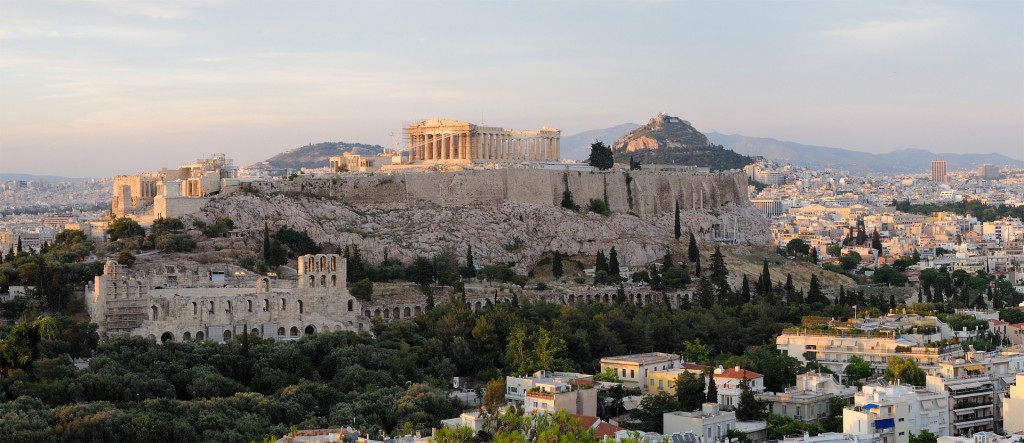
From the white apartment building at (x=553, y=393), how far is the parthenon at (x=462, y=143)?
35.0m

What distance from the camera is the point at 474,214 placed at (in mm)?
77688

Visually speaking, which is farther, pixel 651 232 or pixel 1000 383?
pixel 651 232

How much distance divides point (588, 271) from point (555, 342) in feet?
68.1

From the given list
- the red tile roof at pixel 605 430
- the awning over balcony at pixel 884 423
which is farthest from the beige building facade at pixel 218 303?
the awning over balcony at pixel 884 423

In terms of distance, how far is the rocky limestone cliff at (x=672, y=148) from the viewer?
154000mm

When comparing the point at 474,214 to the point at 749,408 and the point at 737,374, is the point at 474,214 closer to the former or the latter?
the point at 737,374

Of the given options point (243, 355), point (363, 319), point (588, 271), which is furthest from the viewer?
point (588, 271)

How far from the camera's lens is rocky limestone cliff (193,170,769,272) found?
71.1 m

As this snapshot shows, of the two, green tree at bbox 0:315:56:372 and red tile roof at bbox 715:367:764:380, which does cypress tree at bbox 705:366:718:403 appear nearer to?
red tile roof at bbox 715:367:764:380

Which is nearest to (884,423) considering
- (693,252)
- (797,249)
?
(693,252)

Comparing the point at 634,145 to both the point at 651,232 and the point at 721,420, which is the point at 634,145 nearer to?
the point at 651,232

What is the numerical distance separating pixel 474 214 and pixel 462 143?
28.9 feet

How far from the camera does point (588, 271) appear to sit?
249 ft

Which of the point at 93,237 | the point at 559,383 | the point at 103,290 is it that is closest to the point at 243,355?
the point at 103,290
